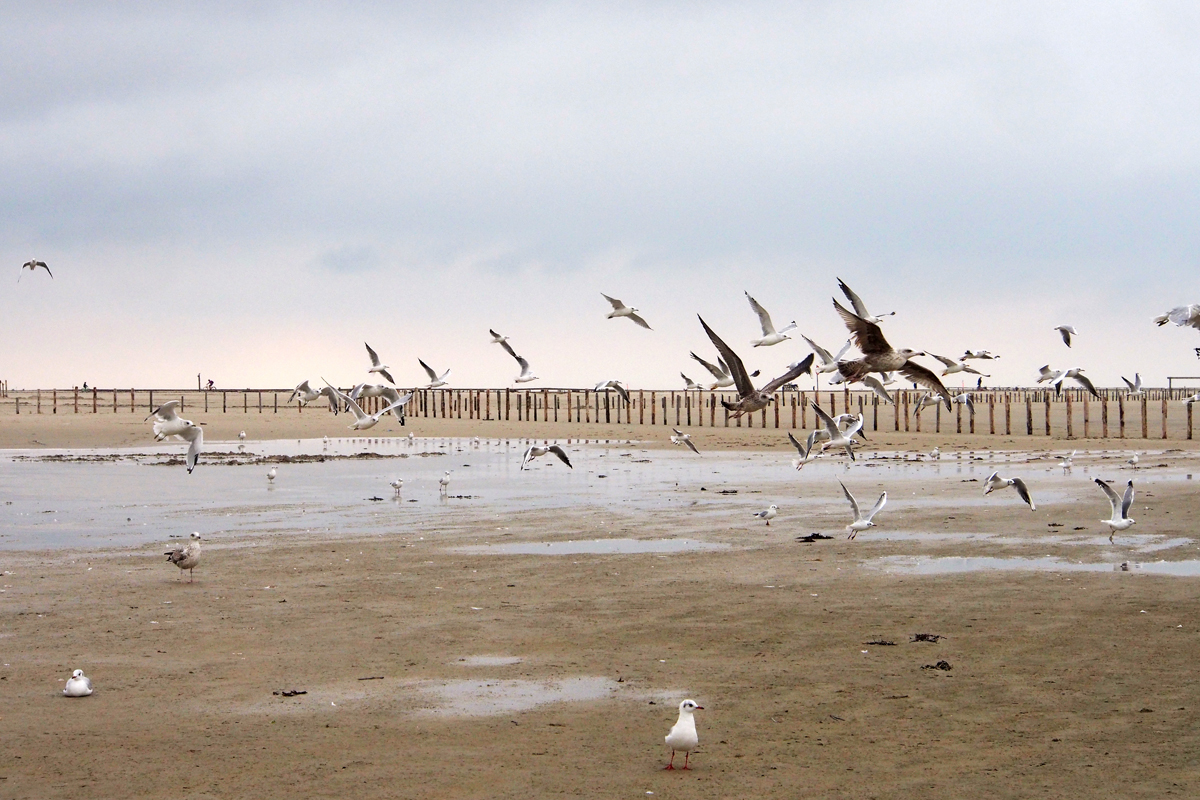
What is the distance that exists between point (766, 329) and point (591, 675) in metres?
10.8

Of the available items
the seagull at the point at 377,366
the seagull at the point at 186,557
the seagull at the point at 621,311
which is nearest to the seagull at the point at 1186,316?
the seagull at the point at 621,311

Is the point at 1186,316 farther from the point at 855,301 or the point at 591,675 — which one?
the point at 591,675

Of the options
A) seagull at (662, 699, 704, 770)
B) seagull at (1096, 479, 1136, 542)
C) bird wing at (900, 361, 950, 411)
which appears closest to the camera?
seagull at (662, 699, 704, 770)

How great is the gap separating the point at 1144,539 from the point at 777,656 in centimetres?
850

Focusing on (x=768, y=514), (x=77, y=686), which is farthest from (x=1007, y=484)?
(x=77, y=686)

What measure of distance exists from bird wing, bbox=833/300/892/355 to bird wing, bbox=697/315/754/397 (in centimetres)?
133

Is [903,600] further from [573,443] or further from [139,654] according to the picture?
[573,443]

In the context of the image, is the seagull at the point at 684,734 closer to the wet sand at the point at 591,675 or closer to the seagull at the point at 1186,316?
the wet sand at the point at 591,675

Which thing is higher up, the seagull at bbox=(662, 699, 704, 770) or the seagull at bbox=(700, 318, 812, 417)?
the seagull at bbox=(700, 318, 812, 417)

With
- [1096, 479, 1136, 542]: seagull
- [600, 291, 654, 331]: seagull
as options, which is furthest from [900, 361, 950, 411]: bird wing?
[600, 291, 654, 331]: seagull

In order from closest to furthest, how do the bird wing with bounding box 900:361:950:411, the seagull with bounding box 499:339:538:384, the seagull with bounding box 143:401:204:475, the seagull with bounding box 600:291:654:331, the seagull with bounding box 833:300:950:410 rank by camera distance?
1. the seagull with bounding box 833:300:950:410
2. the bird wing with bounding box 900:361:950:411
3. the seagull with bounding box 143:401:204:475
4. the seagull with bounding box 600:291:654:331
5. the seagull with bounding box 499:339:538:384

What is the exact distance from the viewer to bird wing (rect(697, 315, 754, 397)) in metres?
14.5

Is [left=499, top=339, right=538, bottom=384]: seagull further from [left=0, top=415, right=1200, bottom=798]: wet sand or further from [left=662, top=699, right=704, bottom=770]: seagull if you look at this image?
[left=662, top=699, right=704, bottom=770]: seagull

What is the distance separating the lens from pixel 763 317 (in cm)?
1981
